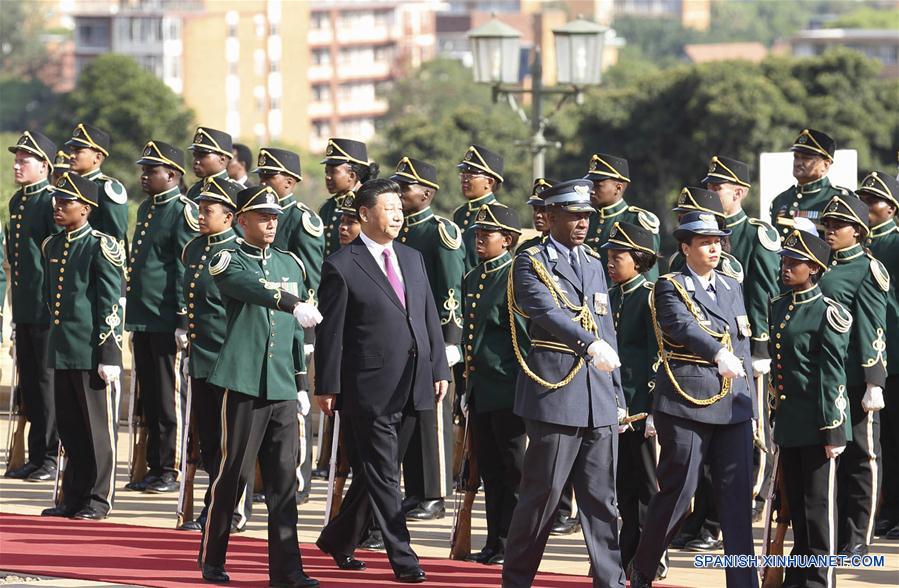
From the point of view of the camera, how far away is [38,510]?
11555 mm

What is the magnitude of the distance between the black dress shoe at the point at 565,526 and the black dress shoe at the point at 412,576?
160 cm

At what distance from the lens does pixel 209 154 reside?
40.2 ft

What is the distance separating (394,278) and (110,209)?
10.4ft

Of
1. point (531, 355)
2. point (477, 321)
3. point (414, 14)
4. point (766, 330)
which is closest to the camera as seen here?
point (531, 355)

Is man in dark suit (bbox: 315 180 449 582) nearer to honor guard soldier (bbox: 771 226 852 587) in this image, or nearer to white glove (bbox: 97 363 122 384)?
honor guard soldier (bbox: 771 226 852 587)

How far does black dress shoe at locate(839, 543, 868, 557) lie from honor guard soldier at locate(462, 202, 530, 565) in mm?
1745

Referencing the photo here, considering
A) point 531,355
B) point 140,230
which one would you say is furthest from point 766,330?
point 140,230

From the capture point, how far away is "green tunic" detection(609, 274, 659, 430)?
388 inches

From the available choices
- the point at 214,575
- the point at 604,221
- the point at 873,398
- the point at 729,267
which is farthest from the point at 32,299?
the point at 873,398

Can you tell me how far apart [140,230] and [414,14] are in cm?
15275

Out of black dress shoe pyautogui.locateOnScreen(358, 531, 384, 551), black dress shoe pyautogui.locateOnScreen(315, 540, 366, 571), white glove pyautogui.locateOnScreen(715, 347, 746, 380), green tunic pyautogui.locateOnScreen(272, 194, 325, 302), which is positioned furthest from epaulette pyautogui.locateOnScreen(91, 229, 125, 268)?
white glove pyautogui.locateOnScreen(715, 347, 746, 380)

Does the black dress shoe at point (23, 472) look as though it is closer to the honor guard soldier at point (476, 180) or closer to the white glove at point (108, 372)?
the white glove at point (108, 372)

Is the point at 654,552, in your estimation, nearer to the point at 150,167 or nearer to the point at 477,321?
the point at 477,321

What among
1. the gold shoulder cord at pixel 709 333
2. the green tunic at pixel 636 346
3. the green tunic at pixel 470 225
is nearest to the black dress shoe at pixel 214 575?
the green tunic at pixel 636 346
